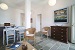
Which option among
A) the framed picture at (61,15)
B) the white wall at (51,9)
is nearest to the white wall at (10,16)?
the white wall at (51,9)

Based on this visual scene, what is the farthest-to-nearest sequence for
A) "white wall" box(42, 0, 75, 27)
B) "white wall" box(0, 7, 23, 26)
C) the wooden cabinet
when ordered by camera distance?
"white wall" box(0, 7, 23, 26) < "white wall" box(42, 0, 75, 27) < the wooden cabinet

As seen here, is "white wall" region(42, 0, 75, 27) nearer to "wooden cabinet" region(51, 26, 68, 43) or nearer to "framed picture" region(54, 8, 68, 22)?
"framed picture" region(54, 8, 68, 22)

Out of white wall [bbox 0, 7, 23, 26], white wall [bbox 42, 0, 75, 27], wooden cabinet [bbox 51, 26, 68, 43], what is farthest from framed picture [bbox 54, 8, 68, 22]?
white wall [bbox 0, 7, 23, 26]

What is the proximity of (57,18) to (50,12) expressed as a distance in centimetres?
123

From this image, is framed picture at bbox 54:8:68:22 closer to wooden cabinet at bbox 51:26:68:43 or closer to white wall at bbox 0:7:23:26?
wooden cabinet at bbox 51:26:68:43

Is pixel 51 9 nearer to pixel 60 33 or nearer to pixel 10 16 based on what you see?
pixel 60 33

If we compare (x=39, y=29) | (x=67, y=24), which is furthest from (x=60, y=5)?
(x=39, y=29)

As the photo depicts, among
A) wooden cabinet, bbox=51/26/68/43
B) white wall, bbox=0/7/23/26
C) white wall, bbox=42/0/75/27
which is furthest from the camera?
white wall, bbox=0/7/23/26

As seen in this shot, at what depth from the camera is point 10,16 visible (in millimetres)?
8211

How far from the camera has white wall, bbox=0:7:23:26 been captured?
759 centimetres

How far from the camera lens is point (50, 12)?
21.2 ft

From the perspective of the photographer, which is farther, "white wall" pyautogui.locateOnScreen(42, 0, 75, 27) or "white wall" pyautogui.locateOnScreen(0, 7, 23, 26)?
"white wall" pyautogui.locateOnScreen(0, 7, 23, 26)

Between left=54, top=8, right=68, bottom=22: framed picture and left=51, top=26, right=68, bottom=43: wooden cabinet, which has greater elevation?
left=54, top=8, right=68, bottom=22: framed picture

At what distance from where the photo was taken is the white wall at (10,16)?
7586 millimetres
